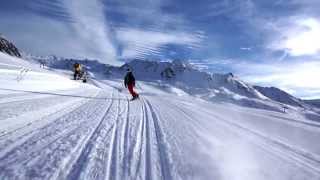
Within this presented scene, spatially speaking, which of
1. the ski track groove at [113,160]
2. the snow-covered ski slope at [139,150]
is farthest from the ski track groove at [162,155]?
the ski track groove at [113,160]

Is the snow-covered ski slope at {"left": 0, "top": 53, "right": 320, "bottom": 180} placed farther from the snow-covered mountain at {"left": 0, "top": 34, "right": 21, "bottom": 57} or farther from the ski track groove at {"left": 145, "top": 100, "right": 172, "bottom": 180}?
the snow-covered mountain at {"left": 0, "top": 34, "right": 21, "bottom": 57}

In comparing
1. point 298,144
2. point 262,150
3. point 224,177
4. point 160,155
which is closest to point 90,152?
point 160,155

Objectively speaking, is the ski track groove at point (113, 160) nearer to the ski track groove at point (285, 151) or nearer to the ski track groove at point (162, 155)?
the ski track groove at point (162, 155)

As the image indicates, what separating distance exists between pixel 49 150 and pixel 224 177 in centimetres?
277

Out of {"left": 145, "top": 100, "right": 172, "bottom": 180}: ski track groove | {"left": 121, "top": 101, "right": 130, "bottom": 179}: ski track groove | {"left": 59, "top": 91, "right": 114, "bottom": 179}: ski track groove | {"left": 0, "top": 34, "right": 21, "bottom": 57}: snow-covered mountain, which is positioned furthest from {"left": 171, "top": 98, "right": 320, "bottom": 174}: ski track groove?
{"left": 0, "top": 34, "right": 21, "bottom": 57}: snow-covered mountain

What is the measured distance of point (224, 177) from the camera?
16.6 ft

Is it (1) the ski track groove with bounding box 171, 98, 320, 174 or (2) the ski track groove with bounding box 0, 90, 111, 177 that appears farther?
(1) the ski track groove with bounding box 171, 98, 320, 174

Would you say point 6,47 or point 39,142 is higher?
point 6,47

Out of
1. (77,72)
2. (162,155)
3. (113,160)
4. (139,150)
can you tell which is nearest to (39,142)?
(113,160)

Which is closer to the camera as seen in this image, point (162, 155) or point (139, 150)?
point (162, 155)

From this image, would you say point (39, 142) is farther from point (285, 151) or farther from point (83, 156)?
point (285, 151)

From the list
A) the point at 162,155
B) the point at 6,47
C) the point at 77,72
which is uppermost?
the point at 6,47

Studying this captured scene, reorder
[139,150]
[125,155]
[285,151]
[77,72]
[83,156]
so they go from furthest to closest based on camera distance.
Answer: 1. [77,72]
2. [285,151]
3. [139,150]
4. [125,155]
5. [83,156]

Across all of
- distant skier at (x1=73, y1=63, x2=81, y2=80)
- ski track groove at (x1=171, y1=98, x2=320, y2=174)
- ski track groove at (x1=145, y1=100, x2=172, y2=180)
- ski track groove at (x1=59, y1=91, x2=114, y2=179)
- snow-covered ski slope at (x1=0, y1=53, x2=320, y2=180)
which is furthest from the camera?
distant skier at (x1=73, y1=63, x2=81, y2=80)
